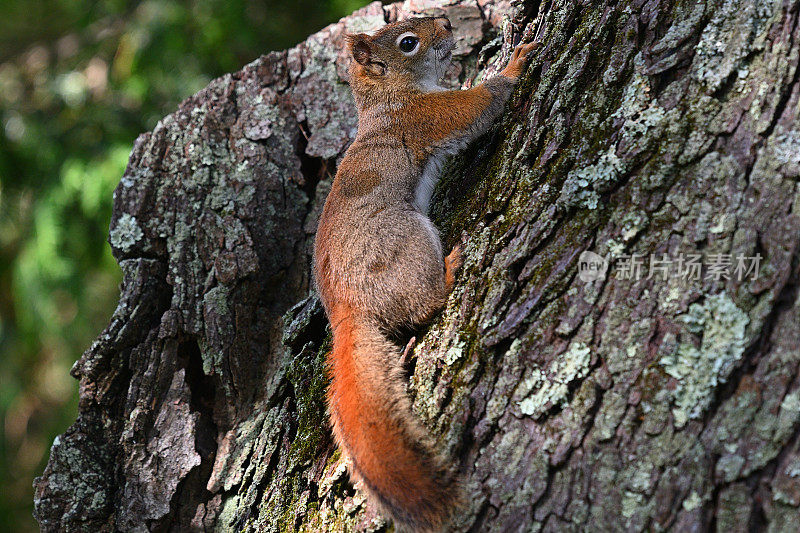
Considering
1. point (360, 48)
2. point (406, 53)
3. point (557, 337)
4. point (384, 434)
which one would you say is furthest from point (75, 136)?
point (557, 337)

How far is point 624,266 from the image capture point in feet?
5.74

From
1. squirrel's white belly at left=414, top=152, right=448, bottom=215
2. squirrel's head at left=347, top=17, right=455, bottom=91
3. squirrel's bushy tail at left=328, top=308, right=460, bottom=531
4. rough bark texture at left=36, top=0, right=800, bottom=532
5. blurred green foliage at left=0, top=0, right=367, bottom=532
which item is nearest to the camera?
rough bark texture at left=36, top=0, right=800, bottom=532

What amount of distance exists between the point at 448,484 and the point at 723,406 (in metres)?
0.73

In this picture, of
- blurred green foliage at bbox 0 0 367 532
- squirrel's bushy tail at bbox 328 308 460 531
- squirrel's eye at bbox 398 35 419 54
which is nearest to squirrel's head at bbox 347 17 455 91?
squirrel's eye at bbox 398 35 419 54

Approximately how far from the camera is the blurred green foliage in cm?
452

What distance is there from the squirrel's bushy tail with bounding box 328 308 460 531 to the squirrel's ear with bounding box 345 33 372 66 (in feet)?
5.55

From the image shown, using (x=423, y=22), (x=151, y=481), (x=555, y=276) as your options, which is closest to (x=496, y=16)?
(x=423, y=22)

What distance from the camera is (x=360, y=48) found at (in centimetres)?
351

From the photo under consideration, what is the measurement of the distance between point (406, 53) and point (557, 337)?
2194 millimetres

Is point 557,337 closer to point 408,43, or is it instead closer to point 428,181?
point 428,181

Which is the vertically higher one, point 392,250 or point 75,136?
point 75,136

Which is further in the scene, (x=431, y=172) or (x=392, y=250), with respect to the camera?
(x=431, y=172)

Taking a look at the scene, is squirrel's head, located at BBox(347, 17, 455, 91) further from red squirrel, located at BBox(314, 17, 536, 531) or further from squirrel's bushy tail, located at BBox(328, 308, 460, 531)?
squirrel's bushy tail, located at BBox(328, 308, 460, 531)

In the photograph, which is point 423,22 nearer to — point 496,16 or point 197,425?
point 496,16
